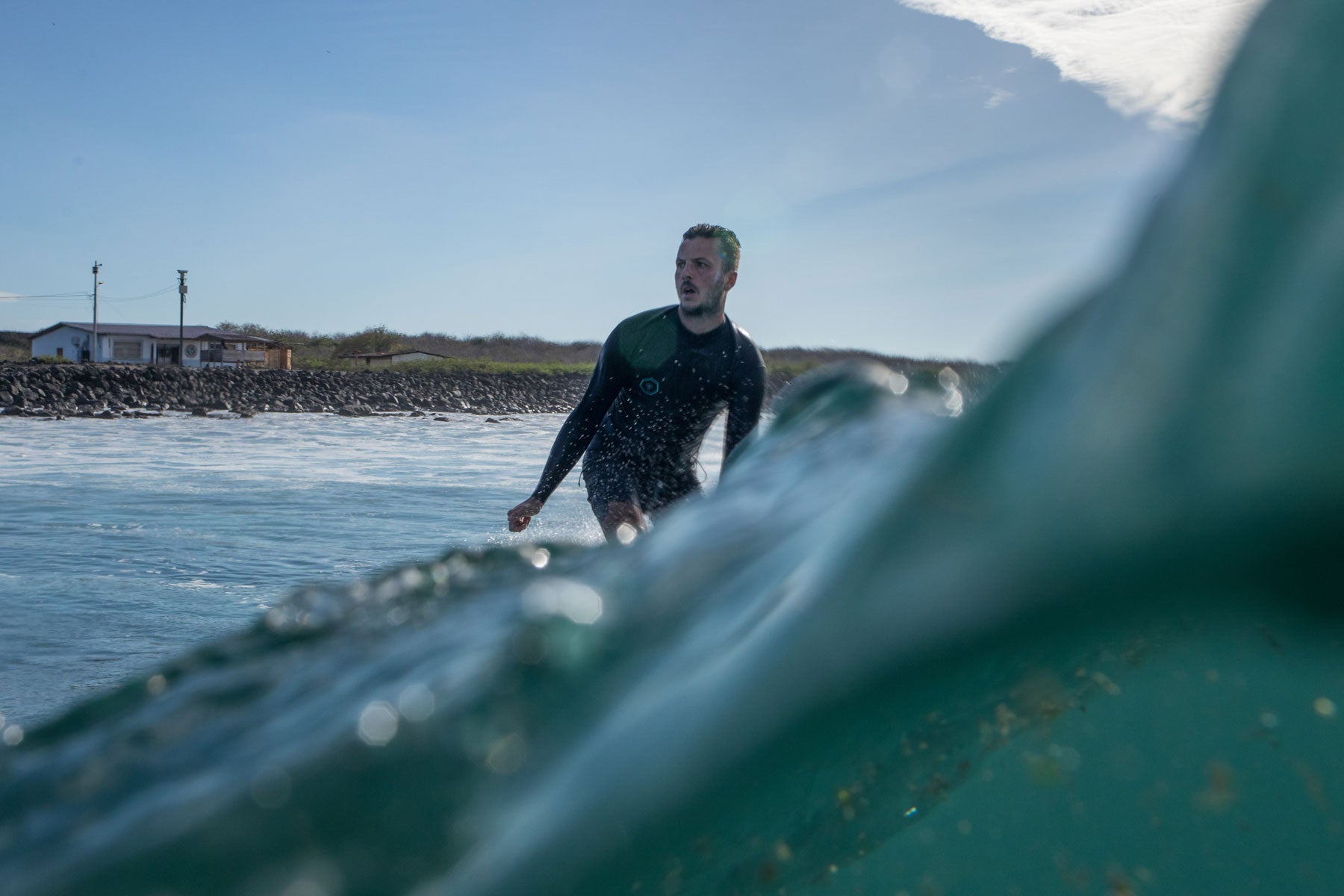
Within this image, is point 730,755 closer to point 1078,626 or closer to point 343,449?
point 1078,626

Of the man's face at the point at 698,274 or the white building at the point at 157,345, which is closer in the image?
the man's face at the point at 698,274

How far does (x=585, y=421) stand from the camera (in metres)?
4.09

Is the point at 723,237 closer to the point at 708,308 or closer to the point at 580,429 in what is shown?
the point at 708,308

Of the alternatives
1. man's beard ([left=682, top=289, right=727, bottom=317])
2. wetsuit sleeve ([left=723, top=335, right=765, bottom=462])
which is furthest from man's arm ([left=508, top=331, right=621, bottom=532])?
wetsuit sleeve ([left=723, top=335, right=765, bottom=462])

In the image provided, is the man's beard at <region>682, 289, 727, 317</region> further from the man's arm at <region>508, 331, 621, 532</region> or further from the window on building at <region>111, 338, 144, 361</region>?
the window on building at <region>111, 338, 144, 361</region>

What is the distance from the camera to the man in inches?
154

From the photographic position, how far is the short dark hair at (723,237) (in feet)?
12.8

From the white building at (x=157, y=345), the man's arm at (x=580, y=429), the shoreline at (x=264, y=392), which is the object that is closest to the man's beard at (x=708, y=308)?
the man's arm at (x=580, y=429)

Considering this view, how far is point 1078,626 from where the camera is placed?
66 centimetres

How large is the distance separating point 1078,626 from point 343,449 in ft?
57.6

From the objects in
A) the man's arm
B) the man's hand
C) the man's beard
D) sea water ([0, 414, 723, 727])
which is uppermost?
the man's beard

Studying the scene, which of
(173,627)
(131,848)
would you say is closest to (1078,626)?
(131,848)

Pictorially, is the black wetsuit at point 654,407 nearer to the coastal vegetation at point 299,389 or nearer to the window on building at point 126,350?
the coastal vegetation at point 299,389

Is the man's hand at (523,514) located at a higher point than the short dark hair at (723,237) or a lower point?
lower
